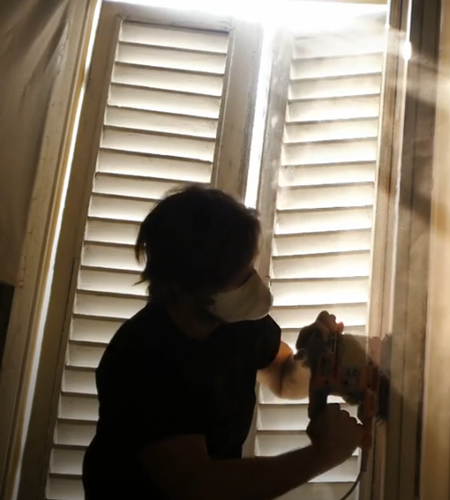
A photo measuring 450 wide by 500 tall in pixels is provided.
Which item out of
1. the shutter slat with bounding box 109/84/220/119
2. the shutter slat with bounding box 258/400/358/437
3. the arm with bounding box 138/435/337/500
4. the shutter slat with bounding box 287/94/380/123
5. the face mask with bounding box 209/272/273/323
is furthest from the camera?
the shutter slat with bounding box 109/84/220/119

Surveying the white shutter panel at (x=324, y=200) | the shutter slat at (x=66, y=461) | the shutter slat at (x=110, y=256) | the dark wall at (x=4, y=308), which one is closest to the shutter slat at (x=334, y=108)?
the white shutter panel at (x=324, y=200)

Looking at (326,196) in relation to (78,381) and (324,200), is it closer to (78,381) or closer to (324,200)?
(324,200)

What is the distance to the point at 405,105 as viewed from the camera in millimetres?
1060

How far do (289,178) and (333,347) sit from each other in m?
0.50

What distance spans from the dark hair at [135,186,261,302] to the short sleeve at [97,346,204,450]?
0.13 meters

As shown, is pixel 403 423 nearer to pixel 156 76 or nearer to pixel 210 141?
pixel 210 141

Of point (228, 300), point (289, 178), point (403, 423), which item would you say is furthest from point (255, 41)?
point (403, 423)

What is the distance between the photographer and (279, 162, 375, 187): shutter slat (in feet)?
4.53

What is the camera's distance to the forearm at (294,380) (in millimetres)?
1240

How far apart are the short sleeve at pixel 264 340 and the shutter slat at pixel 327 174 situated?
33 cm

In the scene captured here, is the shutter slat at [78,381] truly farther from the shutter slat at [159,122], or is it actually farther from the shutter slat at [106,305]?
the shutter slat at [159,122]

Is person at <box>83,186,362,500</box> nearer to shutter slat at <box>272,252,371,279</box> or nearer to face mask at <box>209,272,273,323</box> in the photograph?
face mask at <box>209,272,273,323</box>

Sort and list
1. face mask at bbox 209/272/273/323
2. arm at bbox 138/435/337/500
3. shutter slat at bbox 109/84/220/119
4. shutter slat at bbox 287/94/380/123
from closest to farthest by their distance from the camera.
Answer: arm at bbox 138/435/337/500 < face mask at bbox 209/272/273/323 < shutter slat at bbox 287/94/380/123 < shutter slat at bbox 109/84/220/119

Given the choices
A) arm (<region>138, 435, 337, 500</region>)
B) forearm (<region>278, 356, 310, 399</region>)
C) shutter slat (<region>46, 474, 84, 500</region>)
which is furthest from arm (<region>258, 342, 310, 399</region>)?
shutter slat (<region>46, 474, 84, 500</region>)
